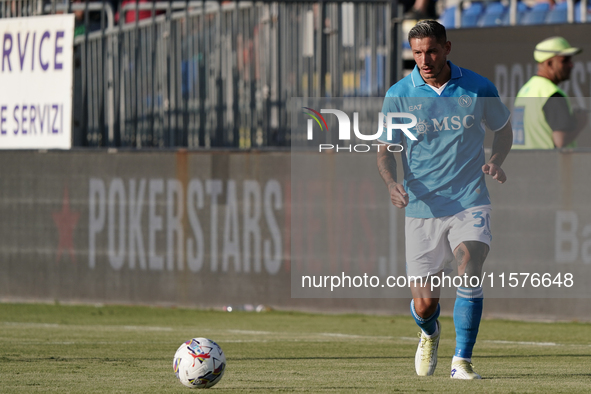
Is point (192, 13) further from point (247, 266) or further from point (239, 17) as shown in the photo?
point (247, 266)

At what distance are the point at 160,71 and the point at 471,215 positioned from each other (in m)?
6.97

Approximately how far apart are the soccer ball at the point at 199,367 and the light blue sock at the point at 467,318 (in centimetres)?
147

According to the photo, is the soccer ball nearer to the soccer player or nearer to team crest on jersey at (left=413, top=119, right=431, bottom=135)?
the soccer player

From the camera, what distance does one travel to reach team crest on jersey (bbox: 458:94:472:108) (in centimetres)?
650

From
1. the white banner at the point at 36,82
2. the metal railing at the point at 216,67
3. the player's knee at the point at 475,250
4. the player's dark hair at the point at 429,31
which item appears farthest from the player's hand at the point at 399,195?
the white banner at the point at 36,82

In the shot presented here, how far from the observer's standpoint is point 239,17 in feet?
40.3

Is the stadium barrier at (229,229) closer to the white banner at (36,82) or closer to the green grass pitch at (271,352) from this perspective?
the green grass pitch at (271,352)

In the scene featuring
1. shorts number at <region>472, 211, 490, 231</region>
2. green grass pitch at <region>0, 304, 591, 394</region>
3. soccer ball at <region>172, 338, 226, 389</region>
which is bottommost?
green grass pitch at <region>0, 304, 591, 394</region>

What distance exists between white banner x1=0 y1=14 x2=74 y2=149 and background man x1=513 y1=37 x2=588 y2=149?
17.8 ft

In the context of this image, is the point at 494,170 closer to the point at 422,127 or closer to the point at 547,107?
the point at 422,127

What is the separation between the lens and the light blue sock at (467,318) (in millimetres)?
6352

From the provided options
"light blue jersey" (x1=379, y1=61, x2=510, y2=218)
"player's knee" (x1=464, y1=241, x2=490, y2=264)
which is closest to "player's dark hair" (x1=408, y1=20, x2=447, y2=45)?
"light blue jersey" (x1=379, y1=61, x2=510, y2=218)

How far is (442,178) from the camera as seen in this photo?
21.6 feet

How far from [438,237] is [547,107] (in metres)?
4.45
